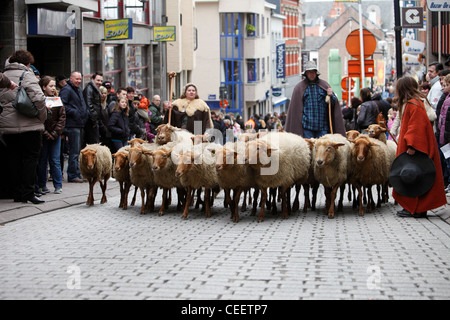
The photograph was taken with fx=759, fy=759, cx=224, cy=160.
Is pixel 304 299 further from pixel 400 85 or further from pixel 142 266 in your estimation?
pixel 400 85

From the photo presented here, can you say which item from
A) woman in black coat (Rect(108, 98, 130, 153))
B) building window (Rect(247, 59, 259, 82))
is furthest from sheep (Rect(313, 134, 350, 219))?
building window (Rect(247, 59, 259, 82))

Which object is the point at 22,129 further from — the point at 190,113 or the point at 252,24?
the point at 252,24

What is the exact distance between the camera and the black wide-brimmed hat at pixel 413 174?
10086 millimetres

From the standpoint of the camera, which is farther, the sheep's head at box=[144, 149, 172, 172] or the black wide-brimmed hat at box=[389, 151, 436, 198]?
the sheep's head at box=[144, 149, 172, 172]

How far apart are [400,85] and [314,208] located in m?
2.32

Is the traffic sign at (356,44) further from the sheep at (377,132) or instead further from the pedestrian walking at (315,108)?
the sheep at (377,132)

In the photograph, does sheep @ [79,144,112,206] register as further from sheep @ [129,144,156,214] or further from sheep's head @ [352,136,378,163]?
sheep's head @ [352,136,378,163]

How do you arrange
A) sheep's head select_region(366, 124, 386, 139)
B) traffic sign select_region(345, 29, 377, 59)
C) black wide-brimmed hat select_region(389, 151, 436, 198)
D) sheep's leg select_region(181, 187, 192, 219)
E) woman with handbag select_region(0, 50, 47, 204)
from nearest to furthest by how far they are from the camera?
black wide-brimmed hat select_region(389, 151, 436, 198) → sheep's leg select_region(181, 187, 192, 219) → woman with handbag select_region(0, 50, 47, 204) → sheep's head select_region(366, 124, 386, 139) → traffic sign select_region(345, 29, 377, 59)

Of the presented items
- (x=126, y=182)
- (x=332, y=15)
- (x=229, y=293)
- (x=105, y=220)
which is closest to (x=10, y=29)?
(x=126, y=182)

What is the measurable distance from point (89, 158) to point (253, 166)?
284 cm

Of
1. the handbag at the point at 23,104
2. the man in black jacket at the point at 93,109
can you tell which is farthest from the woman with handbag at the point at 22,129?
the man in black jacket at the point at 93,109

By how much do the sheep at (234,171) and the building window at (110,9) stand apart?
17.7 m

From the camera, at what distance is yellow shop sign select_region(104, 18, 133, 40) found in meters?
23.6

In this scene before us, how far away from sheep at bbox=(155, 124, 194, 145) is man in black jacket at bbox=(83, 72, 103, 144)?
3.39 m
